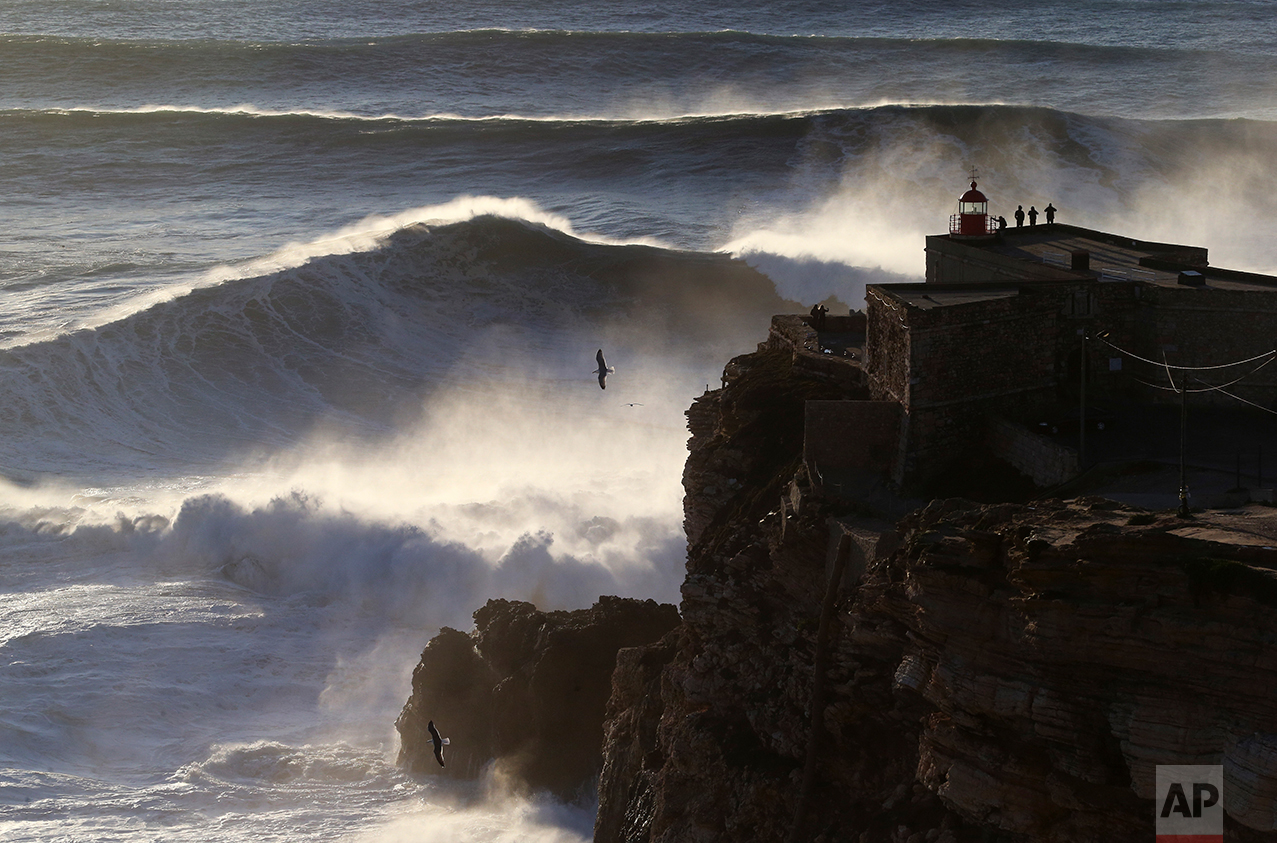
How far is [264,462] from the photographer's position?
30.6 meters

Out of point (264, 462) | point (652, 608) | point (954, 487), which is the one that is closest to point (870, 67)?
point (264, 462)

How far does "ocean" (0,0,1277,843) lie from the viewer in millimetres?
21641

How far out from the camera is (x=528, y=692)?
19.8 metres

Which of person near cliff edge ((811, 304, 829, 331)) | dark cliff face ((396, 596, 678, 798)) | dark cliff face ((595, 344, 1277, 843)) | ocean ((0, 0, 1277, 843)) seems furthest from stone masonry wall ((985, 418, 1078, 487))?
ocean ((0, 0, 1277, 843))

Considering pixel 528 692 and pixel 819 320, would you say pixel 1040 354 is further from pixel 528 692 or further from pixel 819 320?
pixel 528 692

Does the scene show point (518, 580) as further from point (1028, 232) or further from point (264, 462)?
point (1028, 232)

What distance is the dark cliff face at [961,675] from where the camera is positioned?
9.28 metres

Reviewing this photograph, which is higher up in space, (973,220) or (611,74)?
(611,74)

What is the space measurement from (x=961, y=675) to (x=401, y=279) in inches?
1328

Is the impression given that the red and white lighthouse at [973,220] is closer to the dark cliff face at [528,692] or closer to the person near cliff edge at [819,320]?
the person near cliff edge at [819,320]

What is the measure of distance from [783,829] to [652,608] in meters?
7.54

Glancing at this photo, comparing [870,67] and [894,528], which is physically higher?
[870,67]

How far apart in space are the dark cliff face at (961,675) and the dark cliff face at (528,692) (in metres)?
3.08

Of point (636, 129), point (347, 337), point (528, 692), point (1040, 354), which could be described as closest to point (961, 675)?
point (1040, 354)
